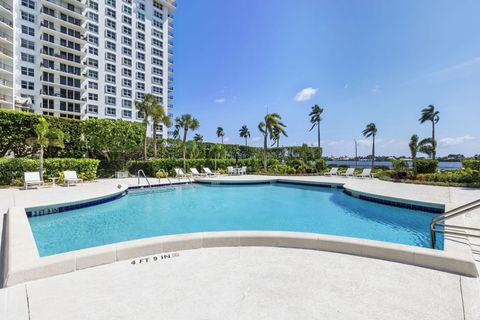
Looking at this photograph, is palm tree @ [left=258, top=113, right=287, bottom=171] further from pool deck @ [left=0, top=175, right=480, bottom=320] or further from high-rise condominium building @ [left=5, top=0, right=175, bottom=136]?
pool deck @ [left=0, top=175, right=480, bottom=320]

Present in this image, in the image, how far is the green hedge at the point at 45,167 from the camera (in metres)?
12.4

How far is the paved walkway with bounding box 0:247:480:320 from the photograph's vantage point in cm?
235

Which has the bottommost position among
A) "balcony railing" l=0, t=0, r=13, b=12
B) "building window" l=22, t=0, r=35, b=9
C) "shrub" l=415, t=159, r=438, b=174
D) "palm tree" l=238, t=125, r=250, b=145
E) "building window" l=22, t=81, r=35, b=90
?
"shrub" l=415, t=159, r=438, b=174

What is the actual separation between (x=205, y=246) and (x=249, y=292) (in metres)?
1.57

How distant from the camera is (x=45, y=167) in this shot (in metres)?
13.6

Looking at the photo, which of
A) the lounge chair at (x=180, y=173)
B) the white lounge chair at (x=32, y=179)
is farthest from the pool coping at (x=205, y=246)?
the lounge chair at (x=180, y=173)

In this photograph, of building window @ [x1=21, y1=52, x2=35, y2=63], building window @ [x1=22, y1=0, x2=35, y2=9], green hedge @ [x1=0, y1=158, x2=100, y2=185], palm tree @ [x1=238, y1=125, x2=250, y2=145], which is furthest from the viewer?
palm tree @ [x1=238, y1=125, x2=250, y2=145]

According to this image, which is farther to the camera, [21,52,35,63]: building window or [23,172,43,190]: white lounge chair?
[21,52,35,63]: building window

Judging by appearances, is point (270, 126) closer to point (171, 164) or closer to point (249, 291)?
point (171, 164)

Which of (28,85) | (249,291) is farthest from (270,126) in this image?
(28,85)

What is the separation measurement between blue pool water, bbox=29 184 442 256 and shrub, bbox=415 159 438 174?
8777 millimetres

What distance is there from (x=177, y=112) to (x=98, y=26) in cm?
2073

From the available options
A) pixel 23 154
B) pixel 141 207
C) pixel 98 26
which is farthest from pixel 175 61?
pixel 141 207

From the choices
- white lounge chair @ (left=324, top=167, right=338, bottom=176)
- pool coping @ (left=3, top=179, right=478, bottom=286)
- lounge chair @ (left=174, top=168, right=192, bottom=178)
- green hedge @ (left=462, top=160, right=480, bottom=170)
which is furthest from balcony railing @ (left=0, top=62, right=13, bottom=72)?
green hedge @ (left=462, top=160, right=480, bottom=170)
